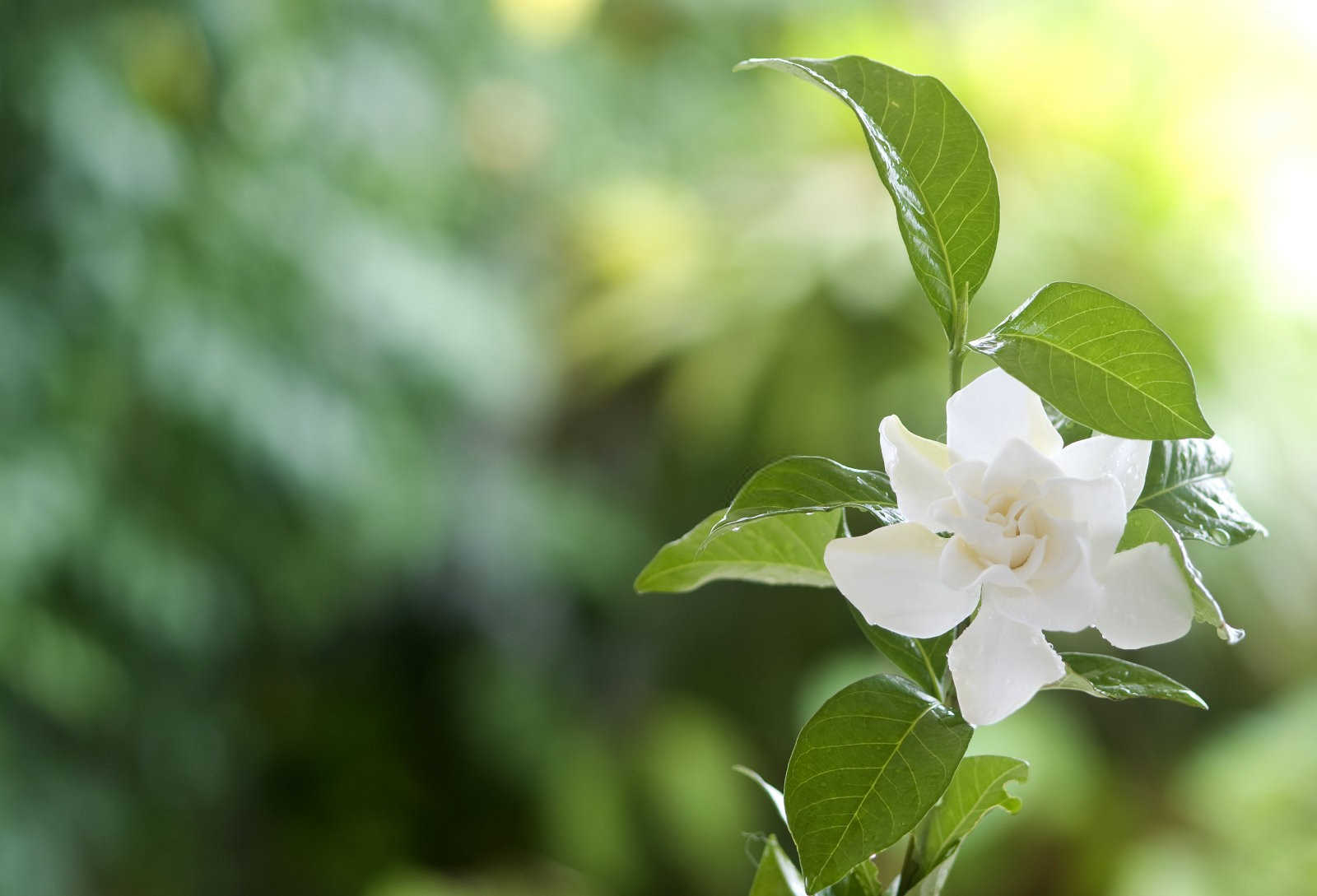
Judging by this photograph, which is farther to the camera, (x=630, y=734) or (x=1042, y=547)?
(x=630, y=734)

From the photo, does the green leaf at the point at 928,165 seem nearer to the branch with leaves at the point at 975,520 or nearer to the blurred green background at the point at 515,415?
the branch with leaves at the point at 975,520

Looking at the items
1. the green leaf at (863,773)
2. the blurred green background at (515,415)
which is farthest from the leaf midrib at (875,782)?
the blurred green background at (515,415)

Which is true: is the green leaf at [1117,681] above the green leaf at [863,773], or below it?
above


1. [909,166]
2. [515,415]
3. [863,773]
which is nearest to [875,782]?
[863,773]

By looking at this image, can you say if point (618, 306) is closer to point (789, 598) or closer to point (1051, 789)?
point (789, 598)

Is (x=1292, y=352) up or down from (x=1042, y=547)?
down

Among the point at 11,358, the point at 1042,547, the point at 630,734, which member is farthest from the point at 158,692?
the point at 1042,547
